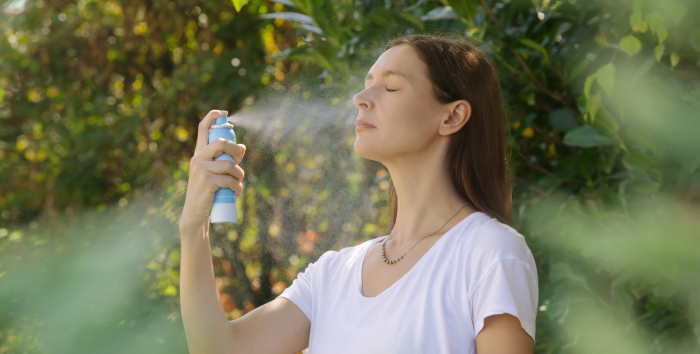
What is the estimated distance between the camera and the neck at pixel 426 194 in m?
1.44

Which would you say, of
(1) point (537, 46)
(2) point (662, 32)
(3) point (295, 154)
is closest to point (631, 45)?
(2) point (662, 32)

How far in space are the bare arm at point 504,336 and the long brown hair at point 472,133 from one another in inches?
13.3

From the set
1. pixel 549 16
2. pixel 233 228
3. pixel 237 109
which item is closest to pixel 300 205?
pixel 233 228

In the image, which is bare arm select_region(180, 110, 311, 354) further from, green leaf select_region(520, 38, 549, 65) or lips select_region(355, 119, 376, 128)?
green leaf select_region(520, 38, 549, 65)

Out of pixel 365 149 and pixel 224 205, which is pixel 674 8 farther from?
pixel 224 205

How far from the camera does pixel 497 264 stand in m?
1.16

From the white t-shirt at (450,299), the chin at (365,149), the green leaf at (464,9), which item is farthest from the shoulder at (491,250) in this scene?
the green leaf at (464,9)

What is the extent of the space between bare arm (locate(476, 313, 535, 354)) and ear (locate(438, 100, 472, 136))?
477 millimetres

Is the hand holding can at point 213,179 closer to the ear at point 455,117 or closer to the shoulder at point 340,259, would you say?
the shoulder at point 340,259

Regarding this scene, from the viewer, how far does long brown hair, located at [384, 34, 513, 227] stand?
56.3 inches

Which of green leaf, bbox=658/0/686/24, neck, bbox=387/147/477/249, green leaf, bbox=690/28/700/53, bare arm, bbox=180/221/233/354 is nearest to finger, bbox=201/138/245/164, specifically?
bare arm, bbox=180/221/233/354

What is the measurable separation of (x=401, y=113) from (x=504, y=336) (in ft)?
1.80

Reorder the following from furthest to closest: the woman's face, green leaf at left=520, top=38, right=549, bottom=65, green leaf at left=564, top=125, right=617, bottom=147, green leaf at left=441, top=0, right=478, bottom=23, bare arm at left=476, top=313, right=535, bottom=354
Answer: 1. green leaf at left=441, top=0, right=478, bottom=23
2. green leaf at left=520, top=38, right=549, bottom=65
3. green leaf at left=564, top=125, right=617, bottom=147
4. the woman's face
5. bare arm at left=476, top=313, right=535, bottom=354

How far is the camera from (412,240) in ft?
4.76
